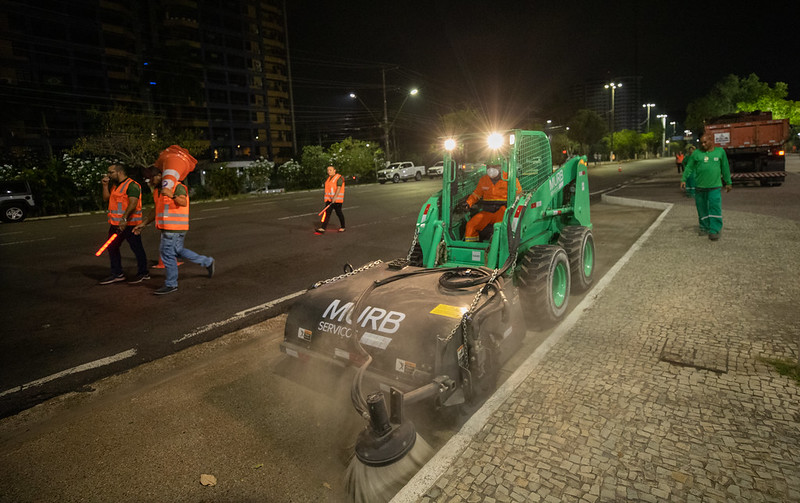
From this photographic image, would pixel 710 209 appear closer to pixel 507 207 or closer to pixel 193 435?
pixel 507 207

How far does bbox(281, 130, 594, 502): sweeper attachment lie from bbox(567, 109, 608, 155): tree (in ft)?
235

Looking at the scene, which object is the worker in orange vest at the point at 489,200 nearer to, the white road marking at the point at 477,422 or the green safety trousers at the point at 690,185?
the white road marking at the point at 477,422

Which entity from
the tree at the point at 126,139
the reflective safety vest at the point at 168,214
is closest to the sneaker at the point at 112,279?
the reflective safety vest at the point at 168,214

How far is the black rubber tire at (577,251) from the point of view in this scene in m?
5.48

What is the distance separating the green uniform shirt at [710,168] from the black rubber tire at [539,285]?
571 cm

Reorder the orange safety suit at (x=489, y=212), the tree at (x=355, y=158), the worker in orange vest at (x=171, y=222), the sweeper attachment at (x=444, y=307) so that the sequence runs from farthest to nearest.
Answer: the tree at (x=355, y=158) < the worker in orange vest at (x=171, y=222) < the orange safety suit at (x=489, y=212) < the sweeper attachment at (x=444, y=307)

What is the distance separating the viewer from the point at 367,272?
14.6 feet

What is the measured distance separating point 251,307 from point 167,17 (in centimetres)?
8141

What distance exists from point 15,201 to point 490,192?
21245 mm

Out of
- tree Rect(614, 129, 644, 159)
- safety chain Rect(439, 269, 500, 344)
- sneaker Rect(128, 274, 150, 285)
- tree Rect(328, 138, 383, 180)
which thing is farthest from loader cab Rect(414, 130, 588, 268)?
tree Rect(614, 129, 644, 159)

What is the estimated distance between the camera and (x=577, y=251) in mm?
5492

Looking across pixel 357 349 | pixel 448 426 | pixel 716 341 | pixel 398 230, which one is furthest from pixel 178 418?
pixel 398 230

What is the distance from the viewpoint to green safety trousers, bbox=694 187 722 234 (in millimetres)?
8383

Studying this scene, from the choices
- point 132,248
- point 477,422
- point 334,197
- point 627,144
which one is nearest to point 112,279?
point 132,248
